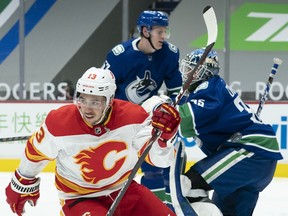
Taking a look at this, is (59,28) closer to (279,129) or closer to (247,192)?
(279,129)

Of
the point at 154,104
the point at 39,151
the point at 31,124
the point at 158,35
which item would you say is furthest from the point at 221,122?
the point at 31,124

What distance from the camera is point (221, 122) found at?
313 cm

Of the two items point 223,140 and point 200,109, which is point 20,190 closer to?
point 200,109

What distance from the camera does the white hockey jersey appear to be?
8.48 ft

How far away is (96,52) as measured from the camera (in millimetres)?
7430

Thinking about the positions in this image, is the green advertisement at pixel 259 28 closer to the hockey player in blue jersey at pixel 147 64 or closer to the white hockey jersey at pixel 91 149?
the hockey player in blue jersey at pixel 147 64

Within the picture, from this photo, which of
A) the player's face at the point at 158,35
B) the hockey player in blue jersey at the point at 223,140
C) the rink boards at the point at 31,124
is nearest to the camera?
the hockey player in blue jersey at the point at 223,140

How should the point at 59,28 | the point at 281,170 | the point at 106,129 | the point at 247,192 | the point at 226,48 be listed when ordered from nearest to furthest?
the point at 106,129
the point at 247,192
the point at 281,170
the point at 226,48
the point at 59,28

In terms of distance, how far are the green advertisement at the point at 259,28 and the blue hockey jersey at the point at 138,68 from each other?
3.45 m

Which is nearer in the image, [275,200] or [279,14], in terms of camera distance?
[275,200]

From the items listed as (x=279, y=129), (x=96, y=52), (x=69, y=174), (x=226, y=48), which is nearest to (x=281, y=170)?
(x=279, y=129)

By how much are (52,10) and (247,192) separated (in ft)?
15.4

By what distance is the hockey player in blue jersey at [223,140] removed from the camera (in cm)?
310

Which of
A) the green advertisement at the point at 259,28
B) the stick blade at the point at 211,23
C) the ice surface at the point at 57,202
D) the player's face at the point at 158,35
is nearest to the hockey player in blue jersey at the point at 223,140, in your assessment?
the stick blade at the point at 211,23
